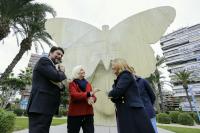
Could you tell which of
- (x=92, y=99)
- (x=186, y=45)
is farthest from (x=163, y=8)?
(x=186, y=45)

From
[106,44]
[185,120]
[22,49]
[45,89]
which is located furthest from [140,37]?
[185,120]

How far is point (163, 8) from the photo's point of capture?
8047 millimetres

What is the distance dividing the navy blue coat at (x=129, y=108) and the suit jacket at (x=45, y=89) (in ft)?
2.56

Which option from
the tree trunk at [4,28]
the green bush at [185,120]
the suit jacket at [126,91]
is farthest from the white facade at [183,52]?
the suit jacket at [126,91]

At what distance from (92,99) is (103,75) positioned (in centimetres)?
539

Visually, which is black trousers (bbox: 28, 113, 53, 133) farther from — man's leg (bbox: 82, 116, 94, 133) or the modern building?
the modern building

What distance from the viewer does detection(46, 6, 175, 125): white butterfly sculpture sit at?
8.24 meters

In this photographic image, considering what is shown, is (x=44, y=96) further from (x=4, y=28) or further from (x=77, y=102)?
(x=4, y=28)

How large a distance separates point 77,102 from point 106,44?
5413 millimetres

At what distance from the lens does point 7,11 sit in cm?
1319

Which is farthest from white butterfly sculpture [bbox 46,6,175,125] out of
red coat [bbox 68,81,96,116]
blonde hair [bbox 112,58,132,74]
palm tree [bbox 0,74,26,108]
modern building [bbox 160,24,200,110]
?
modern building [bbox 160,24,200,110]

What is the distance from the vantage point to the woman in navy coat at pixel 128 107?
2.79 metres

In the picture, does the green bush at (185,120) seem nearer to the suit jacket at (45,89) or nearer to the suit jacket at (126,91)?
the suit jacket at (126,91)

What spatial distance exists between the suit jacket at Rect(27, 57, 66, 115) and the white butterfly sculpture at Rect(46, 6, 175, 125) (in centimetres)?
545
